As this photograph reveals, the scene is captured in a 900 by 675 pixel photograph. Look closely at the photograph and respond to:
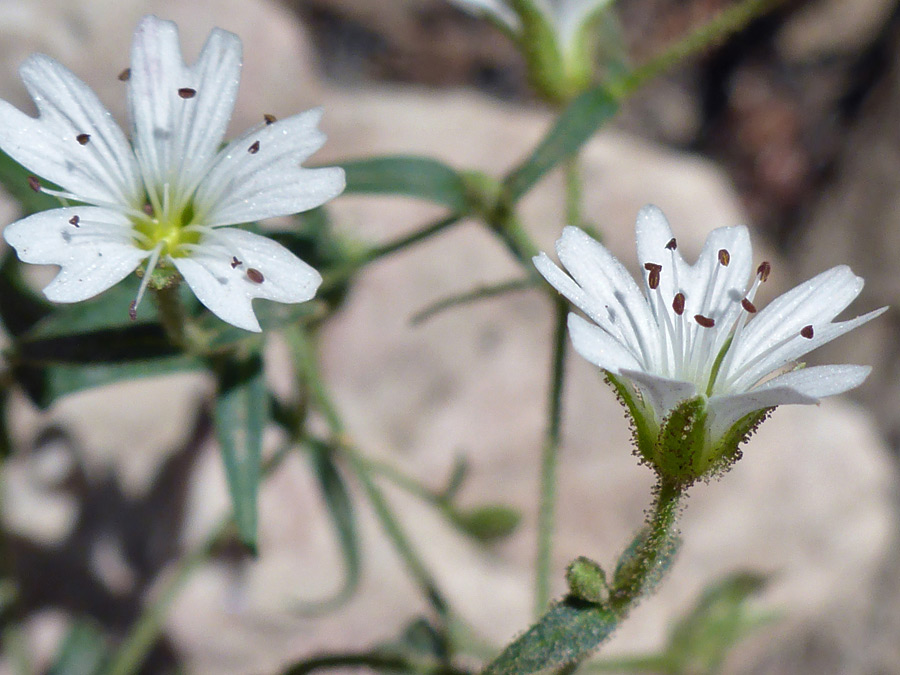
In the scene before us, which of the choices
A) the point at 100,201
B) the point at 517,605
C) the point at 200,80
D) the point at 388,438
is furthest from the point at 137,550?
the point at 200,80

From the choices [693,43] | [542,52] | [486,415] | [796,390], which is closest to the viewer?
[796,390]

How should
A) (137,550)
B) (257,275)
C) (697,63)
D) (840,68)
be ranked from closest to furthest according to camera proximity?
(257,275), (137,550), (840,68), (697,63)

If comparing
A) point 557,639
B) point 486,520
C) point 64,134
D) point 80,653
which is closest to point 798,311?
point 557,639

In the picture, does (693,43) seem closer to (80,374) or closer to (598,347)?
(598,347)

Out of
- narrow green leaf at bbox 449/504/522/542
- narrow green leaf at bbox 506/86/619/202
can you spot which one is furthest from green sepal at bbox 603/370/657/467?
narrow green leaf at bbox 449/504/522/542

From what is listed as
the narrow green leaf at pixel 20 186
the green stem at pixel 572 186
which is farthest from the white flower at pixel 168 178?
the green stem at pixel 572 186

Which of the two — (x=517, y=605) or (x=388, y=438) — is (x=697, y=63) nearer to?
(x=388, y=438)
